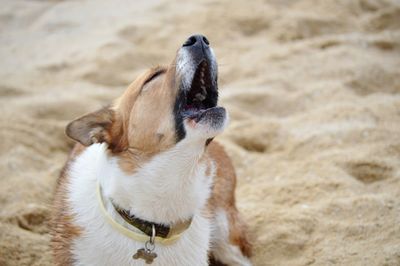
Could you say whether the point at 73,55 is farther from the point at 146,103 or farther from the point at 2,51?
the point at 146,103

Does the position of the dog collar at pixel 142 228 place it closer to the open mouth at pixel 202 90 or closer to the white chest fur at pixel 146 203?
the white chest fur at pixel 146 203

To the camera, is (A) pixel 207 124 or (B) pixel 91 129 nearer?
(A) pixel 207 124

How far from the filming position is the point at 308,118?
4.85 metres

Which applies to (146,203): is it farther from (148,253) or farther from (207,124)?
(207,124)

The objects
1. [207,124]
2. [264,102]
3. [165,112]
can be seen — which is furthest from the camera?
[264,102]

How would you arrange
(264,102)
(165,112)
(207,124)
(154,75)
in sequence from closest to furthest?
(207,124), (165,112), (154,75), (264,102)

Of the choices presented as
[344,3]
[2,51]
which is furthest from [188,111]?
[344,3]

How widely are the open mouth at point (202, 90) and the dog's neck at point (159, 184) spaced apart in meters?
0.33

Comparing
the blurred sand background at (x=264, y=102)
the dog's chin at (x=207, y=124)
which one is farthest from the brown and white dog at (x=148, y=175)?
the blurred sand background at (x=264, y=102)

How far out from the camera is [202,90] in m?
3.01

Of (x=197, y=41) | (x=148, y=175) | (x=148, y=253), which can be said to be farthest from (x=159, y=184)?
(x=197, y=41)

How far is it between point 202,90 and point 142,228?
0.86m

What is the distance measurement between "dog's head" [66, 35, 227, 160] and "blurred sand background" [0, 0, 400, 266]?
3.38 feet

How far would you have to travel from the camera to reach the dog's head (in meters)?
2.71
